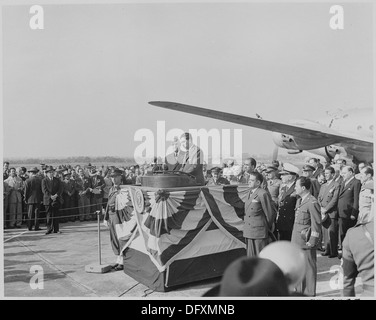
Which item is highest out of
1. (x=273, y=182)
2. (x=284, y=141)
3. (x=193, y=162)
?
(x=284, y=141)

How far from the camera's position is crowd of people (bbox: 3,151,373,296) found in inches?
125

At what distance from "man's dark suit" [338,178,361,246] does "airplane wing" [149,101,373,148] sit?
56cm

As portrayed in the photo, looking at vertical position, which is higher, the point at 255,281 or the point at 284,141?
the point at 284,141

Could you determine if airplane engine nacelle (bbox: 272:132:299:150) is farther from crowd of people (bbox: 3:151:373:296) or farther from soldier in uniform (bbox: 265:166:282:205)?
soldier in uniform (bbox: 265:166:282:205)

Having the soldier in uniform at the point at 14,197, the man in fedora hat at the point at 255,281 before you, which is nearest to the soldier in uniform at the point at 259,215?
the man in fedora hat at the point at 255,281

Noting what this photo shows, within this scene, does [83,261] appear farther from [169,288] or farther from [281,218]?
[281,218]

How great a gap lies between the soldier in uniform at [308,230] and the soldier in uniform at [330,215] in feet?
4.80

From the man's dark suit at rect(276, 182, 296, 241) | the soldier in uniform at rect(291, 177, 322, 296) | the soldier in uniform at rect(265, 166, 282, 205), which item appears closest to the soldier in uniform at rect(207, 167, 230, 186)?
the soldier in uniform at rect(265, 166, 282, 205)

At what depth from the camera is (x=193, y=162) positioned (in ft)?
12.9

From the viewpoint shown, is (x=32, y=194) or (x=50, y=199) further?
(x=32, y=194)

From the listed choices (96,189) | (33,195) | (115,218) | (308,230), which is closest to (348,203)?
(308,230)

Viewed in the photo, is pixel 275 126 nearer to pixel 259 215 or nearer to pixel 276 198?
pixel 276 198

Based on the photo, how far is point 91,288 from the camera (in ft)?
11.9

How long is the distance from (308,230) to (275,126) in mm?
2134
